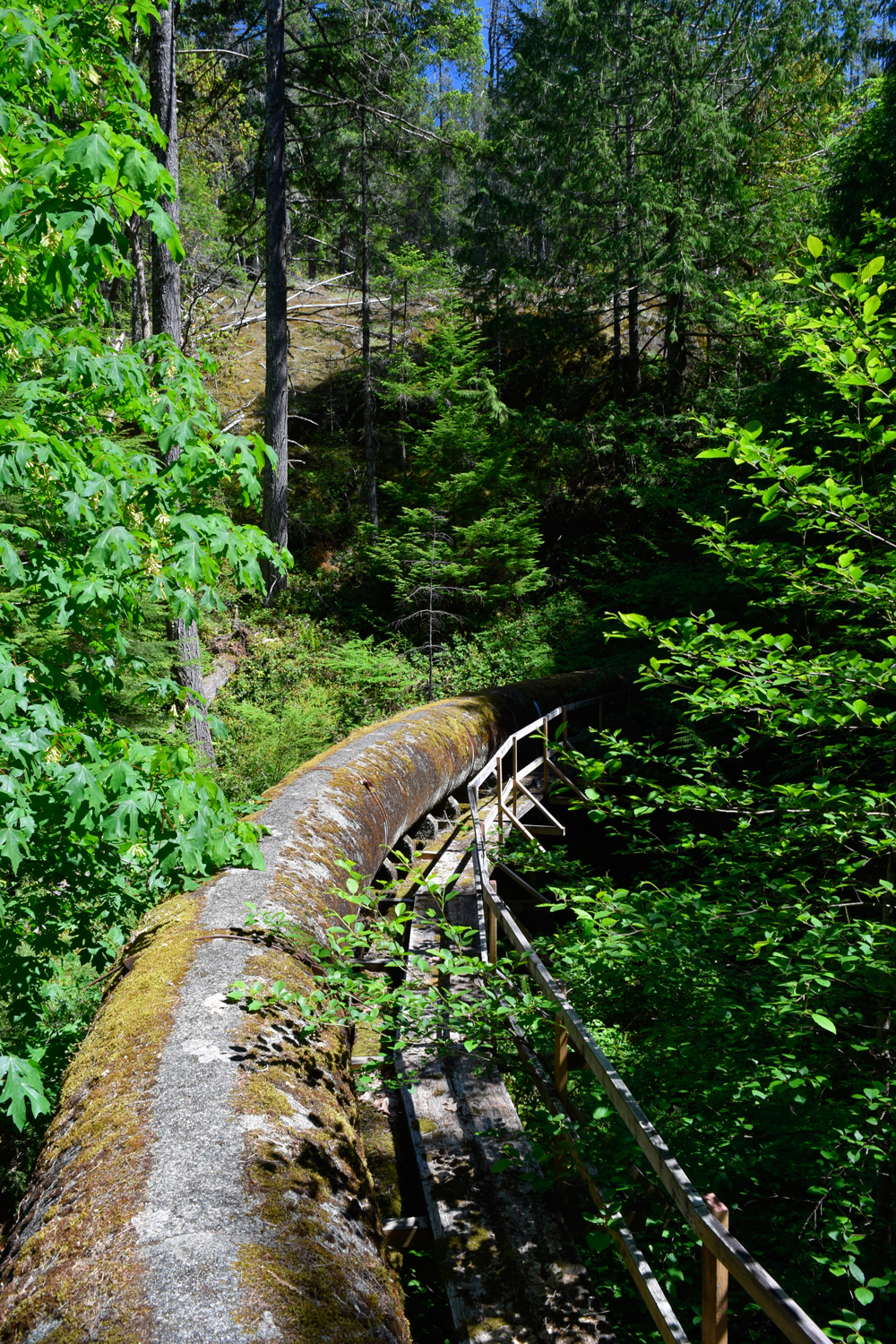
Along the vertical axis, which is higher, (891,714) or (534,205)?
(534,205)

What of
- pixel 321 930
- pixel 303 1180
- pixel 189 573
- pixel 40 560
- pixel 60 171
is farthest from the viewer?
pixel 321 930

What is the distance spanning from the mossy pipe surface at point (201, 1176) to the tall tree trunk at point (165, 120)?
851cm

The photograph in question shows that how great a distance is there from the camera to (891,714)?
2533 mm

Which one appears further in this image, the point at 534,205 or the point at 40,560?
the point at 534,205

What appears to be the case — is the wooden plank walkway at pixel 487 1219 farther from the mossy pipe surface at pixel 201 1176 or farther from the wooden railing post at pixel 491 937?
the wooden railing post at pixel 491 937

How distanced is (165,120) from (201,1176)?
11.4 meters

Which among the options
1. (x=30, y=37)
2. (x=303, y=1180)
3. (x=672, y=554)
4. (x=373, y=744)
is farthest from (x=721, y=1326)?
(x=672, y=554)

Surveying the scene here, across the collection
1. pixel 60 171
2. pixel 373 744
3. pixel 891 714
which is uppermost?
pixel 60 171

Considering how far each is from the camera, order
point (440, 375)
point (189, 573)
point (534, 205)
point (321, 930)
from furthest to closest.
→ 1. point (534, 205)
2. point (440, 375)
3. point (321, 930)
4. point (189, 573)

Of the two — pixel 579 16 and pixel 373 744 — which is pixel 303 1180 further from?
pixel 579 16

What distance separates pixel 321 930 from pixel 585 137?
1986 centimetres

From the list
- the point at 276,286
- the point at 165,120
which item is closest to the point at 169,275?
the point at 165,120

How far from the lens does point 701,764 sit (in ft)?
14.0

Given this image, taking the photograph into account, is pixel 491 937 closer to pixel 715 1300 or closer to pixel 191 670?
pixel 715 1300
